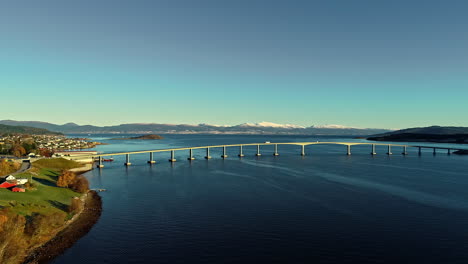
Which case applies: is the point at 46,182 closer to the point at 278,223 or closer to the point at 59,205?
the point at 59,205

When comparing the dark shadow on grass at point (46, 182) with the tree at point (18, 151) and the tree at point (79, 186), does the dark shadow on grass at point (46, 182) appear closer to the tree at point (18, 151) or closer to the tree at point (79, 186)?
the tree at point (79, 186)

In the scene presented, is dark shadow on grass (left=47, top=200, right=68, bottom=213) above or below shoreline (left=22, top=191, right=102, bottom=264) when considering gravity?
above

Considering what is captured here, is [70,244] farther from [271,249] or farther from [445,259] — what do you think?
[445,259]

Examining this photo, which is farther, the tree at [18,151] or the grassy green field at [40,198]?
the tree at [18,151]

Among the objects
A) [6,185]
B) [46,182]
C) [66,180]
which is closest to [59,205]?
[6,185]

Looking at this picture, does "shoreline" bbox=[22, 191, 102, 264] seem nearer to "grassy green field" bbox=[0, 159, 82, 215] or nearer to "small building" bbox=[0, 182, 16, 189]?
"grassy green field" bbox=[0, 159, 82, 215]

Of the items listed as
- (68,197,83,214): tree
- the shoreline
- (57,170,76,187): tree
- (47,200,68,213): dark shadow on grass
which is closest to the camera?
the shoreline

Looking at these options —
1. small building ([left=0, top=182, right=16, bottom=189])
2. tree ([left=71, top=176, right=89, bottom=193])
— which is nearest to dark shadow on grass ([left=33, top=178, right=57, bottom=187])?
tree ([left=71, top=176, right=89, bottom=193])

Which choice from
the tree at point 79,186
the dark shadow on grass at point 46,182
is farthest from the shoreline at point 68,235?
the dark shadow on grass at point 46,182

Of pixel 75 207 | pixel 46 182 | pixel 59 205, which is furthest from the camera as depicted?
pixel 46 182
